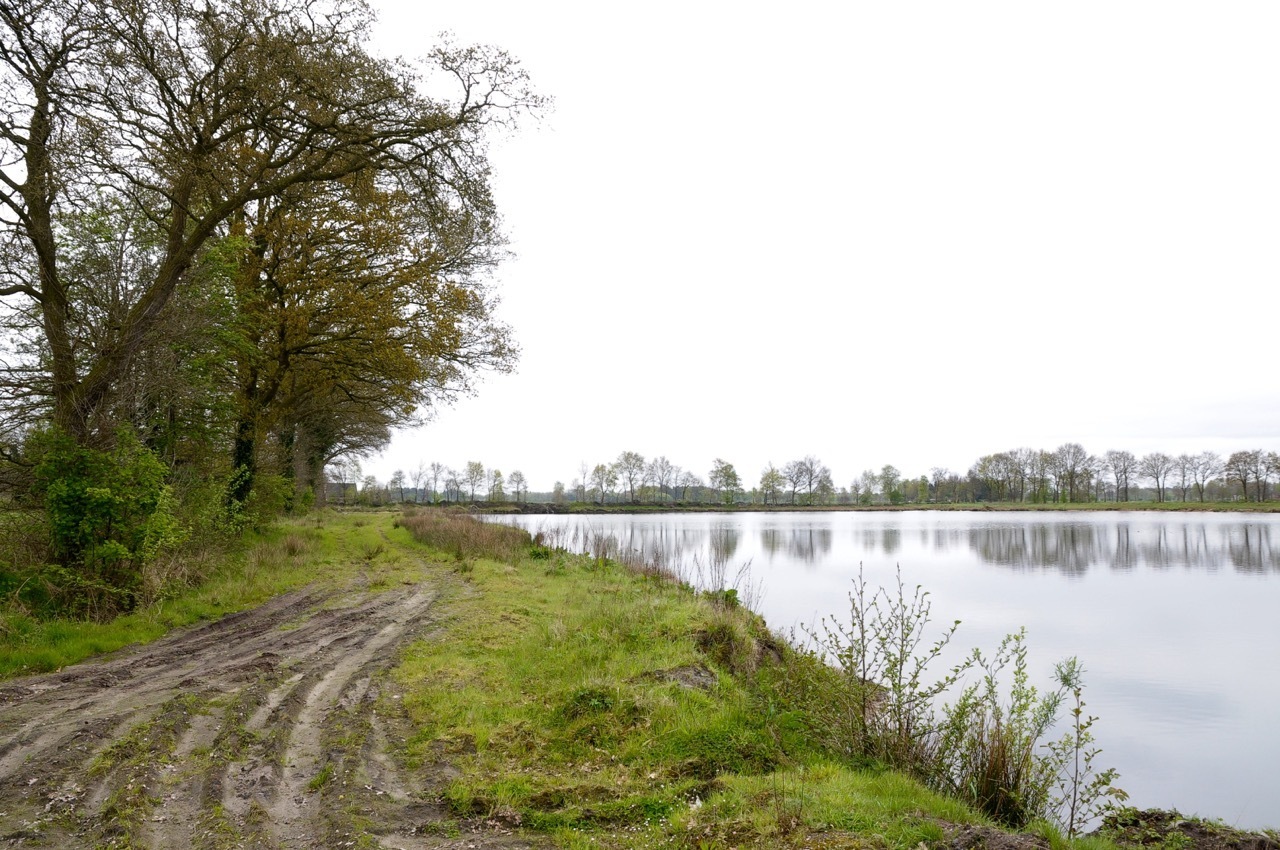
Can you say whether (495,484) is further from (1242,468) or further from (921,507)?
(1242,468)

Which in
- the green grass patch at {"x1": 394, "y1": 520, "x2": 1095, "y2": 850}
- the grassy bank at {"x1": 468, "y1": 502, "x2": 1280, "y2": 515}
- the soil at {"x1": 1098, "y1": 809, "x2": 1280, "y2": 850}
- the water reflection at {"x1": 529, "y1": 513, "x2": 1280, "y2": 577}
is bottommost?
the grassy bank at {"x1": 468, "y1": 502, "x2": 1280, "y2": 515}

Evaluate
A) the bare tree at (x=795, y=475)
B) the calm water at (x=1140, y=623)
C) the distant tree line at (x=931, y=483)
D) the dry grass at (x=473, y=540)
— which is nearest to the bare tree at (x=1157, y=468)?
the distant tree line at (x=931, y=483)

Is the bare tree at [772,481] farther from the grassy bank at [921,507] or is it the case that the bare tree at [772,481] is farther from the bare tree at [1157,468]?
the bare tree at [1157,468]

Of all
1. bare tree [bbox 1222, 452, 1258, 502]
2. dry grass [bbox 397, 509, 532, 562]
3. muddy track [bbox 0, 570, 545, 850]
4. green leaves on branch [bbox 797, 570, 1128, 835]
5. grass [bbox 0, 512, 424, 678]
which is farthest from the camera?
bare tree [bbox 1222, 452, 1258, 502]

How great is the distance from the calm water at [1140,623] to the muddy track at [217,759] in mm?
6726

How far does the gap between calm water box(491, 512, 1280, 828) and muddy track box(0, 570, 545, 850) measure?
673 centimetres

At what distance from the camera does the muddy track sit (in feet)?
12.3

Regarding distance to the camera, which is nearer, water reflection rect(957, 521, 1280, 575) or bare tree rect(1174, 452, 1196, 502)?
water reflection rect(957, 521, 1280, 575)

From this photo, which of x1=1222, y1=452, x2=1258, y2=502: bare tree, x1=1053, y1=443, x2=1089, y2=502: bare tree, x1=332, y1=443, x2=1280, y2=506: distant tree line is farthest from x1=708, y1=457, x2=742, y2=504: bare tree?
x1=1222, y1=452, x2=1258, y2=502: bare tree

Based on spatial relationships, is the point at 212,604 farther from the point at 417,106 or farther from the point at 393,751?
the point at 417,106

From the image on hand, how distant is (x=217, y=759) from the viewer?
4617mm

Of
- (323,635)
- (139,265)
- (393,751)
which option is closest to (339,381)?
(139,265)

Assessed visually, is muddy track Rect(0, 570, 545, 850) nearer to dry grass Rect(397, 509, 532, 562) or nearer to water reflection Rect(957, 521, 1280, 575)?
dry grass Rect(397, 509, 532, 562)

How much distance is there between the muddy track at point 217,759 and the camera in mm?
3738
